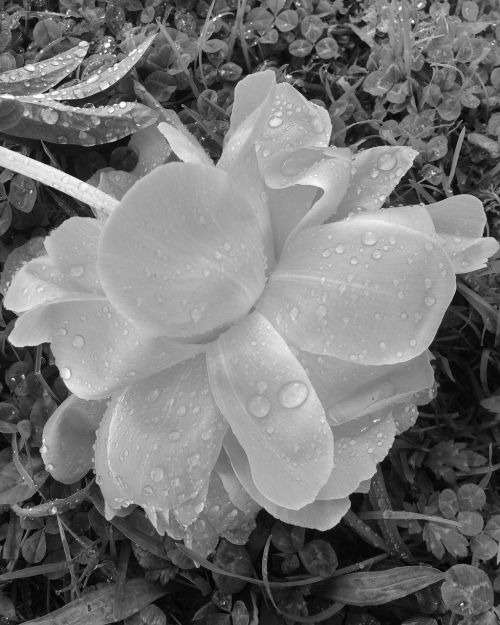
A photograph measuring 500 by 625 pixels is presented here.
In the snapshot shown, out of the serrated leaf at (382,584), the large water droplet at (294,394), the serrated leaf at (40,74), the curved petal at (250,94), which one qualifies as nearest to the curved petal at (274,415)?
the large water droplet at (294,394)

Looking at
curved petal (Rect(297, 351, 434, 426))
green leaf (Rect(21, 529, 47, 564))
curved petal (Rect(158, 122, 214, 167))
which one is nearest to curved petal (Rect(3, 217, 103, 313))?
curved petal (Rect(158, 122, 214, 167))

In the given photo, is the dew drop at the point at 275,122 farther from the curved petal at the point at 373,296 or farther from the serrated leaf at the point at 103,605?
the serrated leaf at the point at 103,605

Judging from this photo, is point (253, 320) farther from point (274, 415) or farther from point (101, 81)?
point (101, 81)

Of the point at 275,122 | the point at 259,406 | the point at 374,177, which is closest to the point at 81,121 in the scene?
the point at 275,122

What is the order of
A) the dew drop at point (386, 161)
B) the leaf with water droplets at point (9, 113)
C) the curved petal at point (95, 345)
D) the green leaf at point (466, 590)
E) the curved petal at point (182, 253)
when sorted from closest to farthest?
the curved petal at point (182, 253)
the curved petal at point (95, 345)
the dew drop at point (386, 161)
the green leaf at point (466, 590)
the leaf with water droplets at point (9, 113)

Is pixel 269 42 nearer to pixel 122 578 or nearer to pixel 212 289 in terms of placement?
pixel 212 289

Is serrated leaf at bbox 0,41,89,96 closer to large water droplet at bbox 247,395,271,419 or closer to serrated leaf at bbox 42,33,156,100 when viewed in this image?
serrated leaf at bbox 42,33,156,100
